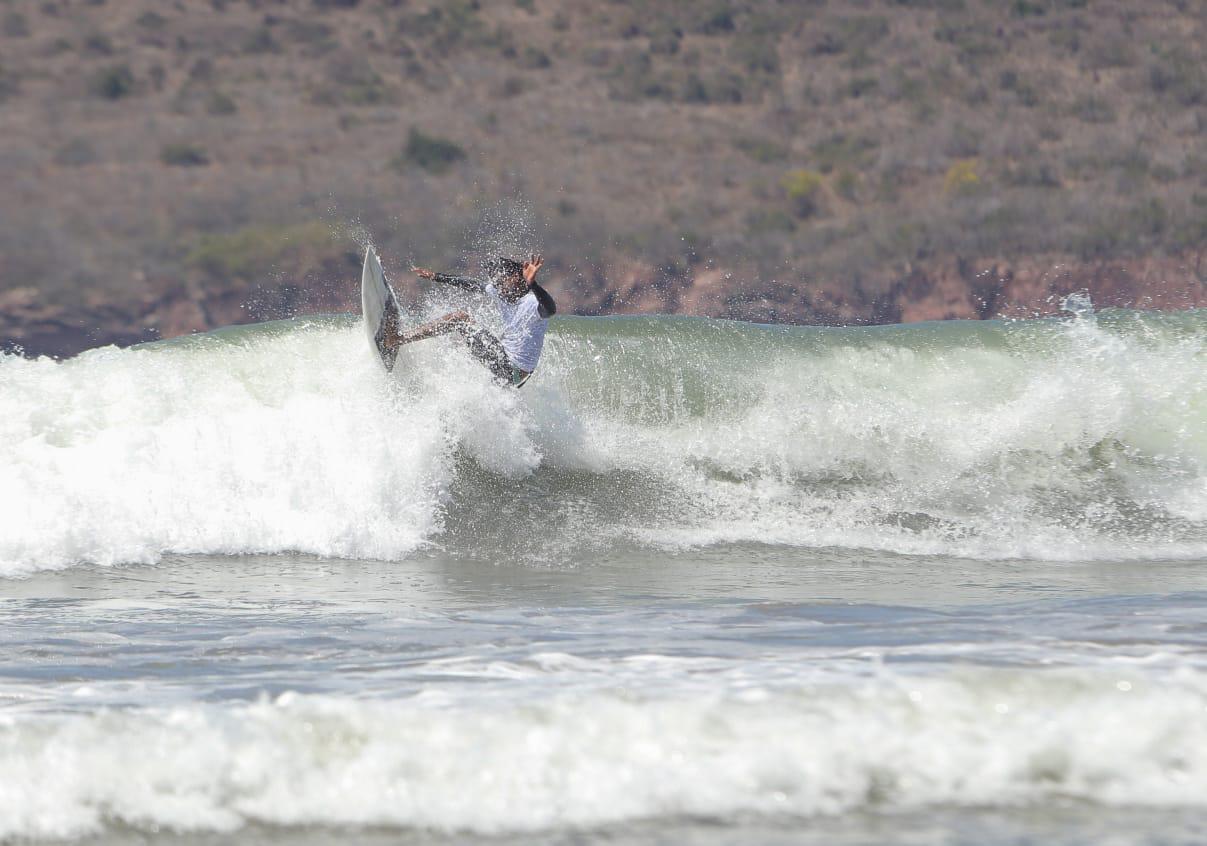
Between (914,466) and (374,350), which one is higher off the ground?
(374,350)

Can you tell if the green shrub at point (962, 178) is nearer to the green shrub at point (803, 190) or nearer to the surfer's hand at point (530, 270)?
the green shrub at point (803, 190)

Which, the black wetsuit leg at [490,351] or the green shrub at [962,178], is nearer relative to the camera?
the black wetsuit leg at [490,351]

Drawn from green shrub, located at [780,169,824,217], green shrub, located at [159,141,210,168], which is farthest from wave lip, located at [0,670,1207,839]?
green shrub, located at [159,141,210,168]

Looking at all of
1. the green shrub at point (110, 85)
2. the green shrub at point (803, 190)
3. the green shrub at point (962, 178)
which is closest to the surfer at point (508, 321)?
the green shrub at point (803, 190)

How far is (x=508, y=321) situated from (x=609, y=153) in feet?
162

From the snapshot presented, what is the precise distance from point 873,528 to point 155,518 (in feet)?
17.5

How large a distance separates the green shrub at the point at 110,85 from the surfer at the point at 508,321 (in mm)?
53488

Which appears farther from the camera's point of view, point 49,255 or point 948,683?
point 49,255

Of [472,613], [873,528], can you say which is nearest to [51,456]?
[472,613]

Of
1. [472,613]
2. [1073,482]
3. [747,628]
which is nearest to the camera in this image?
[747,628]

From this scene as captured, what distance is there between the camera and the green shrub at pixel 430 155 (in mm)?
58281

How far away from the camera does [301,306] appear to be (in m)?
56.4

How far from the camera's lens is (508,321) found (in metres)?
10.6

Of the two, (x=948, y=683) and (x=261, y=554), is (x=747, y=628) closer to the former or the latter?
(x=948, y=683)
